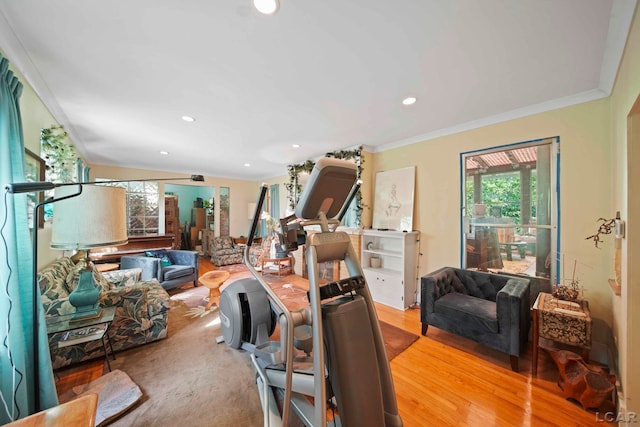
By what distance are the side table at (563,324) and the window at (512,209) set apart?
59 centimetres

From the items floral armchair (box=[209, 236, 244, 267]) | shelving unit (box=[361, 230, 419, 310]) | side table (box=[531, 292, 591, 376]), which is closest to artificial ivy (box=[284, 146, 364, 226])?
shelving unit (box=[361, 230, 419, 310])

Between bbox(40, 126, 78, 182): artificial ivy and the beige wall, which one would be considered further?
bbox(40, 126, 78, 182): artificial ivy

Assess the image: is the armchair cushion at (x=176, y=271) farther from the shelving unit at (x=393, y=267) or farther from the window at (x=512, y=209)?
the window at (x=512, y=209)

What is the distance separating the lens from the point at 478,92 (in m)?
2.14

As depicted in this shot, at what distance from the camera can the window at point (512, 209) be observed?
7.82 feet

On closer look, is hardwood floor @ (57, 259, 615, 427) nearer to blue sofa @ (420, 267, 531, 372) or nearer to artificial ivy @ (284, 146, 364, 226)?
blue sofa @ (420, 267, 531, 372)

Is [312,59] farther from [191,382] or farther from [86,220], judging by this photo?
[191,382]

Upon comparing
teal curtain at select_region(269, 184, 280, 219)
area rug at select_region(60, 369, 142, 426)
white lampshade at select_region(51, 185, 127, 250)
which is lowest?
area rug at select_region(60, 369, 142, 426)

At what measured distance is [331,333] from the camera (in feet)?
3.76

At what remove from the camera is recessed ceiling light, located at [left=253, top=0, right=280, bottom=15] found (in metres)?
1.21

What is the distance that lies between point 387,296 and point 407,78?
2.83 m

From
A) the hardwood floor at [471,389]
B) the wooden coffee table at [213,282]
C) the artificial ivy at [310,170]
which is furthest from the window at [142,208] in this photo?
the hardwood floor at [471,389]

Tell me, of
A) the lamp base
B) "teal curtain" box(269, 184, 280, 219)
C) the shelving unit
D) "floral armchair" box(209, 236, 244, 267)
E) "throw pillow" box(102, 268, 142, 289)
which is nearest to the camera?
the lamp base

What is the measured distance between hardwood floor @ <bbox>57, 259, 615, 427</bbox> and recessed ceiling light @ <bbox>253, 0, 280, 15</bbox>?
269cm
